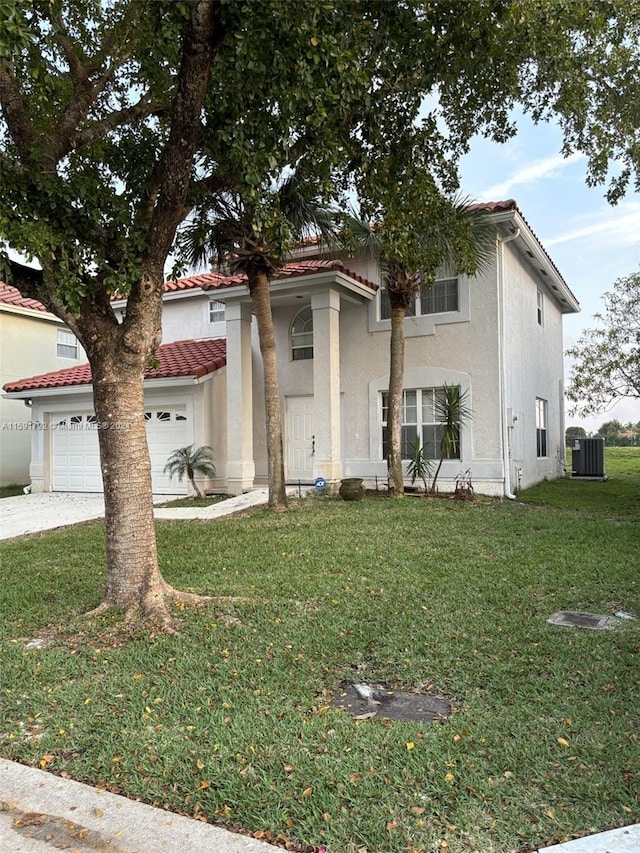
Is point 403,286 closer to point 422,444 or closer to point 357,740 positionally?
point 422,444

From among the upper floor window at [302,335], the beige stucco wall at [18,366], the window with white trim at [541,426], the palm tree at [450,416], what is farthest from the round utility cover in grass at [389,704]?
the beige stucco wall at [18,366]

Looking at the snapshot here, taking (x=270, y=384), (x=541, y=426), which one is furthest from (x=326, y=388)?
(x=541, y=426)

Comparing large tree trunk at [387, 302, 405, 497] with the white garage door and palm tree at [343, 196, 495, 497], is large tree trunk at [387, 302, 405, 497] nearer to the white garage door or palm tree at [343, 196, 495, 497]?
palm tree at [343, 196, 495, 497]

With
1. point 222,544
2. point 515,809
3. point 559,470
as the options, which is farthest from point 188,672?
point 559,470

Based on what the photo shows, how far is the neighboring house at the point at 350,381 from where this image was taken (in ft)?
45.4

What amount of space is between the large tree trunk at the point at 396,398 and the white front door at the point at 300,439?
2829mm

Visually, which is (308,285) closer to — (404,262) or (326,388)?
(326,388)

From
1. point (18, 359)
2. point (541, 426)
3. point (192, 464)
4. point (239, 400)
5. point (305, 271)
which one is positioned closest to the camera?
point (305, 271)

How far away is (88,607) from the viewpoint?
6062mm

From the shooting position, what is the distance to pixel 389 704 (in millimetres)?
4016

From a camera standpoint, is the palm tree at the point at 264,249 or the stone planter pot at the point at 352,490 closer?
the palm tree at the point at 264,249

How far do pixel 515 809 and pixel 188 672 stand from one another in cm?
249

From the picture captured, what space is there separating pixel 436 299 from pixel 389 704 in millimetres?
11707

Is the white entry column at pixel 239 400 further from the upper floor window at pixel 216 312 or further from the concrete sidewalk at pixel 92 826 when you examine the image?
the concrete sidewalk at pixel 92 826
